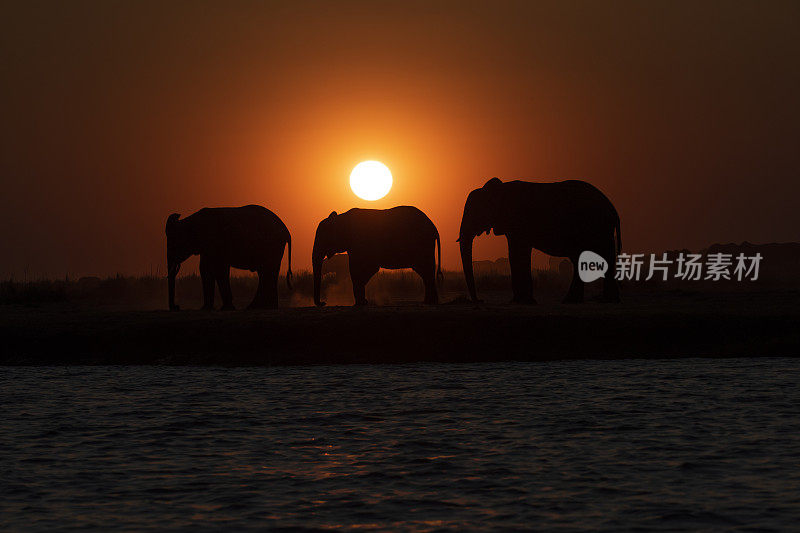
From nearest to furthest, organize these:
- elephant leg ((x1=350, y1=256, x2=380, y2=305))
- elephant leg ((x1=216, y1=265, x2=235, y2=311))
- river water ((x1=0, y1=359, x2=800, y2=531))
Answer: river water ((x1=0, y1=359, x2=800, y2=531)), elephant leg ((x1=216, y1=265, x2=235, y2=311)), elephant leg ((x1=350, y1=256, x2=380, y2=305))

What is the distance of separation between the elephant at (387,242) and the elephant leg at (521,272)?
7.10ft

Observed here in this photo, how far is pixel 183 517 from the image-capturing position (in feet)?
26.9

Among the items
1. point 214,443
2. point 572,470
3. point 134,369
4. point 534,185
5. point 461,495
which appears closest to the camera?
point 461,495

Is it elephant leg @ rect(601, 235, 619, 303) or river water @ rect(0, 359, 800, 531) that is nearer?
river water @ rect(0, 359, 800, 531)

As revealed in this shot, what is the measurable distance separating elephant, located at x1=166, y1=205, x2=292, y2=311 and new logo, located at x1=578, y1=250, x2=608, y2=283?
23.0 feet

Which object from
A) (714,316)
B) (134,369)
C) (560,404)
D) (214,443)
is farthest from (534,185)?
(214,443)

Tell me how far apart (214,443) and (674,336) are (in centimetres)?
1150

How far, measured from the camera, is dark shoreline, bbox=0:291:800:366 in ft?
64.3

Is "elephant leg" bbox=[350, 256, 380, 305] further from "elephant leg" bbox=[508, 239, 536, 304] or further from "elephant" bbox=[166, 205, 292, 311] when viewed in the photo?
"elephant leg" bbox=[508, 239, 536, 304]

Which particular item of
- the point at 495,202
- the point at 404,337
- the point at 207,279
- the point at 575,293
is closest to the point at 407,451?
the point at 404,337

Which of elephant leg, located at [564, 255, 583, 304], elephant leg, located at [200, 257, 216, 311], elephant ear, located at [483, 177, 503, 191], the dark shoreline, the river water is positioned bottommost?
the river water

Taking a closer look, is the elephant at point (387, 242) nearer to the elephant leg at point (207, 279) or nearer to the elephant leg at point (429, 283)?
the elephant leg at point (429, 283)

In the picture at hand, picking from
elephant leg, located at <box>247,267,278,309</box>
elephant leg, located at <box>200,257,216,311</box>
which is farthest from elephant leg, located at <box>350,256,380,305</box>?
elephant leg, located at <box>200,257,216,311</box>

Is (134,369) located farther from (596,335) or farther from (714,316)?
(714,316)
